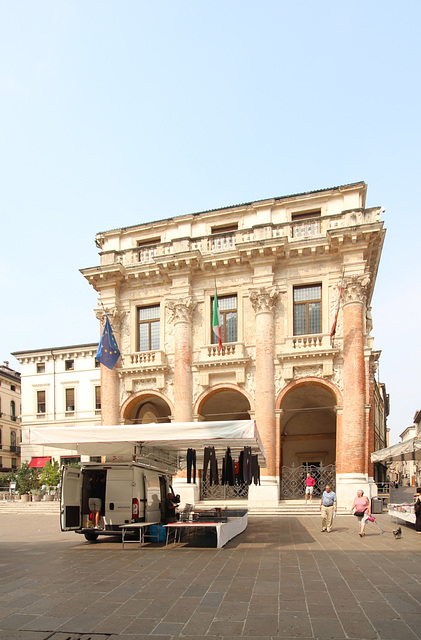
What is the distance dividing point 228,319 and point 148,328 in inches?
178

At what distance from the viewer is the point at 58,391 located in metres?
42.0

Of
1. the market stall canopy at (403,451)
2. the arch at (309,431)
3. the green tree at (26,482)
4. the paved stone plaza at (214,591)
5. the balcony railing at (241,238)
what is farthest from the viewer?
the green tree at (26,482)

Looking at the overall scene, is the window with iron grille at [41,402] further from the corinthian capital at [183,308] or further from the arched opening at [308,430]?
the arched opening at [308,430]

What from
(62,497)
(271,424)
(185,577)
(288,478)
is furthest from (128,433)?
(288,478)

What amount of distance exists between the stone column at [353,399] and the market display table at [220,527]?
7529mm

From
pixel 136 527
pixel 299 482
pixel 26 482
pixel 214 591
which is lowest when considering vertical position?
pixel 26 482

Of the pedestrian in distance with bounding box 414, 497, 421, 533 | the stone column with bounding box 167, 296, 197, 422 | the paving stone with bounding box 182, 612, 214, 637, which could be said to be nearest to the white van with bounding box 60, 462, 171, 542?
the paving stone with bounding box 182, 612, 214, 637

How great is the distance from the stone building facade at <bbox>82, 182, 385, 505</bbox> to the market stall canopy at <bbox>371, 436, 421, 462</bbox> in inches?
87.8

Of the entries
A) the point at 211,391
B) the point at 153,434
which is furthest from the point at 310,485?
the point at 153,434

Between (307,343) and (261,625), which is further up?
(307,343)

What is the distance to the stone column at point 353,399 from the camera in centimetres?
2131

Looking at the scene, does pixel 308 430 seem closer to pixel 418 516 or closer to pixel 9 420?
pixel 418 516

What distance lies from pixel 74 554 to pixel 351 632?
24.2 ft

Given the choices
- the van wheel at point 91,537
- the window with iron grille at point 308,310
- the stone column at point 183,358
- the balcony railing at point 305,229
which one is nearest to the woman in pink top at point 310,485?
the stone column at point 183,358
